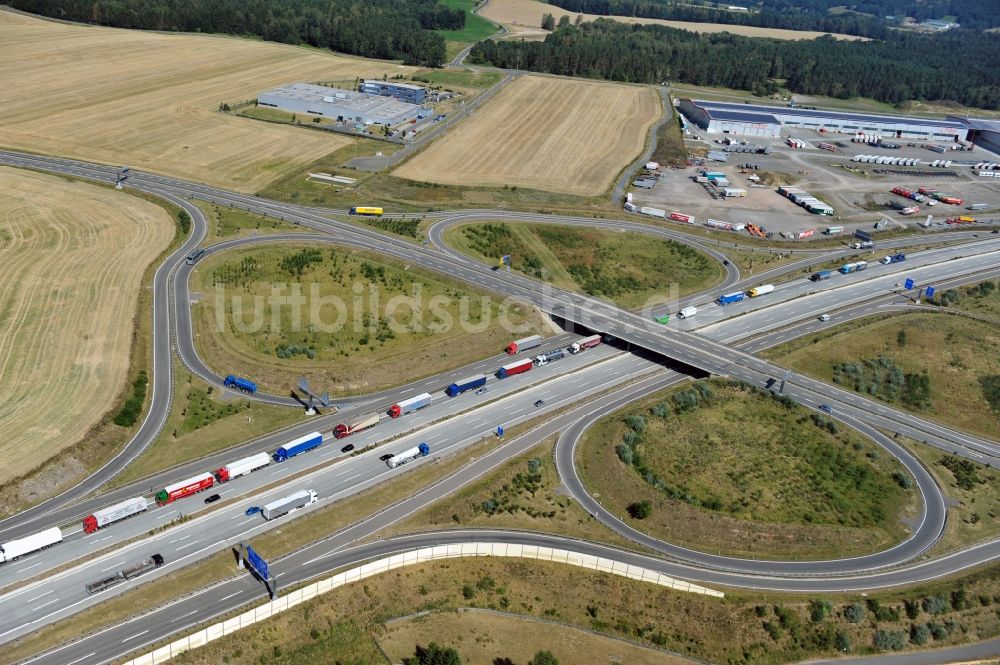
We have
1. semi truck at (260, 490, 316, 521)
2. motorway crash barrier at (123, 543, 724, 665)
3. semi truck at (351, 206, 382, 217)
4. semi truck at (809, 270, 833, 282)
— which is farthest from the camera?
semi truck at (351, 206, 382, 217)

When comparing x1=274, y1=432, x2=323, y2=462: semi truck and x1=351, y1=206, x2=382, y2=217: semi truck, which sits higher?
x1=351, y1=206, x2=382, y2=217: semi truck

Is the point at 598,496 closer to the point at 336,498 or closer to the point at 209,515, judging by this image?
the point at 336,498

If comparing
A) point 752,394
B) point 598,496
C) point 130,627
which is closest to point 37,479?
point 130,627

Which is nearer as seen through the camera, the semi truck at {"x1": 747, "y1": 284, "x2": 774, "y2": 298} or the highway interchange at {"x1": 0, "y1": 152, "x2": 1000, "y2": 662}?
the highway interchange at {"x1": 0, "y1": 152, "x2": 1000, "y2": 662}

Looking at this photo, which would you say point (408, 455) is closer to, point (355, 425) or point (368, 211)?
point (355, 425)

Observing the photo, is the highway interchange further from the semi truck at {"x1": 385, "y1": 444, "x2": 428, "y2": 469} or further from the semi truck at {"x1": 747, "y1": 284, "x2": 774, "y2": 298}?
the semi truck at {"x1": 747, "y1": 284, "x2": 774, "y2": 298}

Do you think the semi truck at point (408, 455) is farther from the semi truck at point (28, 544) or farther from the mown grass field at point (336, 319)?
the semi truck at point (28, 544)

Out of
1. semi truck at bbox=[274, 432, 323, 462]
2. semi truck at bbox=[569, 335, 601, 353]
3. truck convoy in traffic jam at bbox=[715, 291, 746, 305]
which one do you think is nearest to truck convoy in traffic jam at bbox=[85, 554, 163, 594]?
semi truck at bbox=[274, 432, 323, 462]

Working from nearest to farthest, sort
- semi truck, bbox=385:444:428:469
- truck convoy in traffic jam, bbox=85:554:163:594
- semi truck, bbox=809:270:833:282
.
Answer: truck convoy in traffic jam, bbox=85:554:163:594 → semi truck, bbox=385:444:428:469 → semi truck, bbox=809:270:833:282
